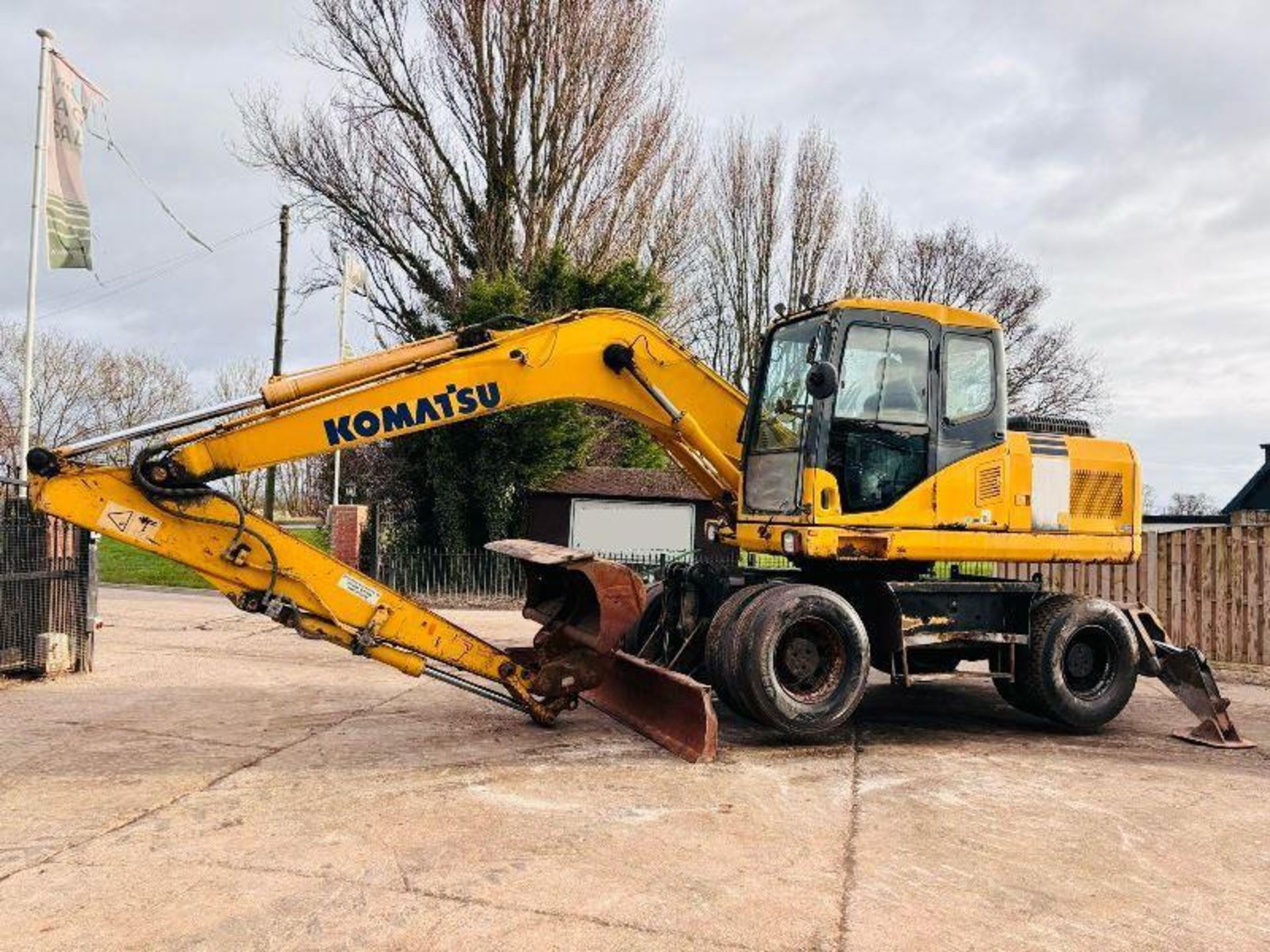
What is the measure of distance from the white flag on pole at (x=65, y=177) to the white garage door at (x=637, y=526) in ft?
32.5

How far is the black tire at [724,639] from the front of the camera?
7023 mm

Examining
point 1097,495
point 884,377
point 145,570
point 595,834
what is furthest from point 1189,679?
point 145,570

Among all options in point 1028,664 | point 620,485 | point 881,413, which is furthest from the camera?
point 620,485

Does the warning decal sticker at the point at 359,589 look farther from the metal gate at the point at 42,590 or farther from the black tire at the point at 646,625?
the metal gate at the point at 42,590

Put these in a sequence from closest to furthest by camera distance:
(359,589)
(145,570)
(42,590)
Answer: (359,589), (42,590), (145,570)

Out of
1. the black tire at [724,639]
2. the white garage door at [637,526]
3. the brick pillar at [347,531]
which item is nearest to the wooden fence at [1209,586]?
the black tire at [724,639]

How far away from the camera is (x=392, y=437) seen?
23.3 ft

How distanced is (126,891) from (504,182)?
20.9 m

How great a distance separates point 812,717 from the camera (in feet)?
23.2

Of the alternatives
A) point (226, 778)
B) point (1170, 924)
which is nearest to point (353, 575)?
point (226, 778)

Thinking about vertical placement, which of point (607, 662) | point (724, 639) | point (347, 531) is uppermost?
point (347, 531)

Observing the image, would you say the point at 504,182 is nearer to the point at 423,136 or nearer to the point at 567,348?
the point at 423,136

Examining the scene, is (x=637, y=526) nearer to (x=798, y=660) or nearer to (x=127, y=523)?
(x=798, y=660)

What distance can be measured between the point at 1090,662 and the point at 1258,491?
32.7m
